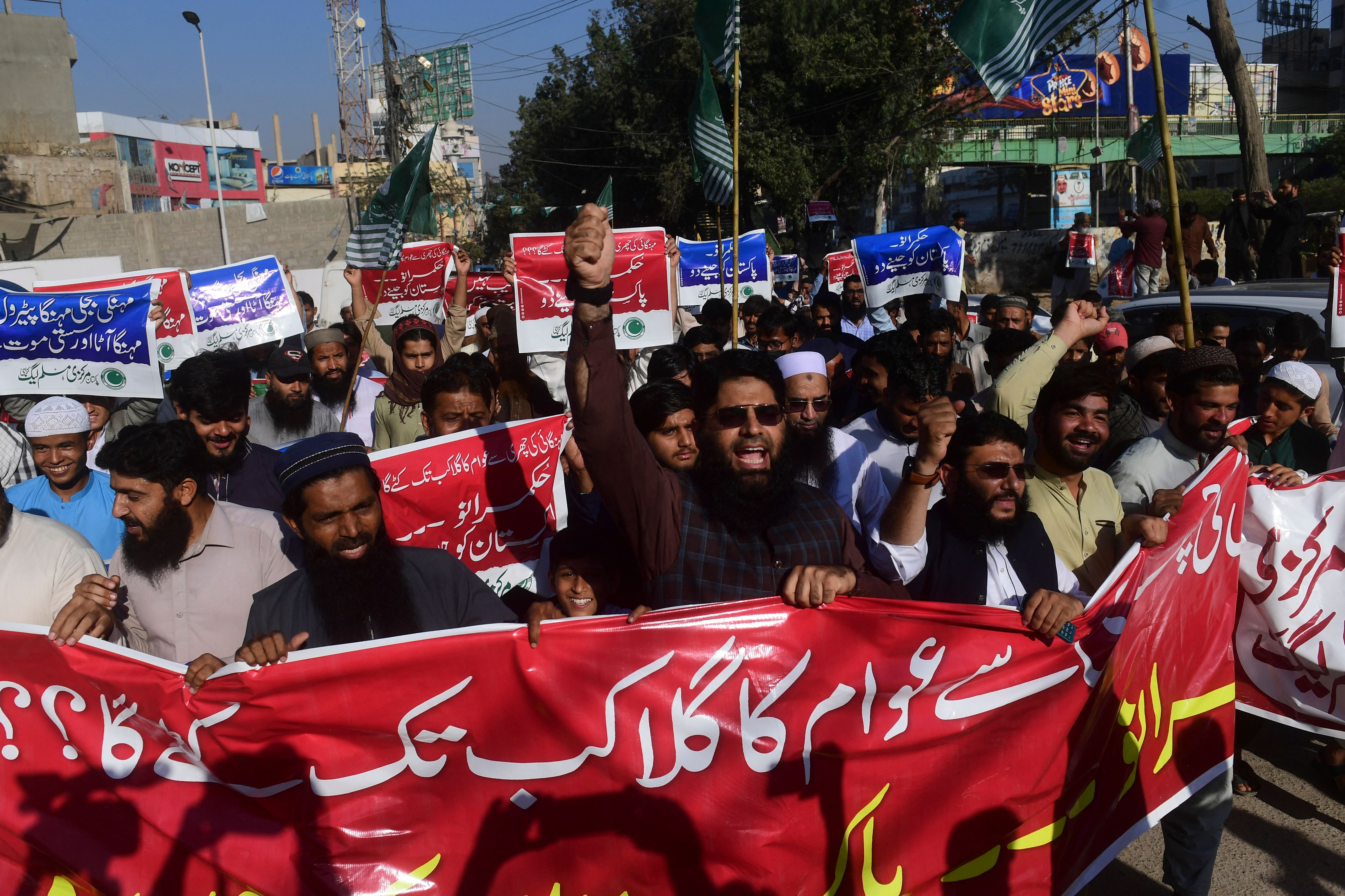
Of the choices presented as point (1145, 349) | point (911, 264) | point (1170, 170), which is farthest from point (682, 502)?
point (911, 264)

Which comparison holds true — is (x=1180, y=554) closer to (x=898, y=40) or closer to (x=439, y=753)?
(x=439, y=753)

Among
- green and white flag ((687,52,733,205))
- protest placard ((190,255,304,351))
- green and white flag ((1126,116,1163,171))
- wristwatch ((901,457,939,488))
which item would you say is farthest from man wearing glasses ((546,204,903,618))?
green and white flag ((1126,116,1163,171))

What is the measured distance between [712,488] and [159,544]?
169 centimetres

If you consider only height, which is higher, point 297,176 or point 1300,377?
point 297,176

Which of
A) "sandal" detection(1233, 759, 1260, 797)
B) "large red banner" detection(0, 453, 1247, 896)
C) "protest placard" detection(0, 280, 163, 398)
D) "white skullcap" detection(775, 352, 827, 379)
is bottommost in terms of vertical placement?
"sandal" detection(1233, 759, 1260, 797)

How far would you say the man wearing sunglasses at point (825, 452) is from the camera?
3797mm

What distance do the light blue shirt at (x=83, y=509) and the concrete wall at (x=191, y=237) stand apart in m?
23.6

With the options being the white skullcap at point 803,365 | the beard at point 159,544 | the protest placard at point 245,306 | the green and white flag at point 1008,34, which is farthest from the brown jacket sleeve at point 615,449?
the protest placard at point 245,306

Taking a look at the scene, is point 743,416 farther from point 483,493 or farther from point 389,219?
point 389,219

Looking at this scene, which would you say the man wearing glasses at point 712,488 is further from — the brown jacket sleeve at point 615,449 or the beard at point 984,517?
the beard at point 984,517

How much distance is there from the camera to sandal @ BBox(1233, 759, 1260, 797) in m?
3.88

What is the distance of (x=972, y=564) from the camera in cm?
298

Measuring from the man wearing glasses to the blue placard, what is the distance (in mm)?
77928

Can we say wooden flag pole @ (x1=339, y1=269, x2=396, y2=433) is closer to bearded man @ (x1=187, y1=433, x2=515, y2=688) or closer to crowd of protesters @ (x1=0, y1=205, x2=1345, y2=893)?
crowd of protesters @ (x1=0, y1=205, x2=1345, y2=893)
